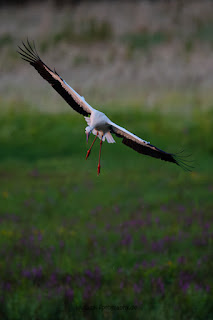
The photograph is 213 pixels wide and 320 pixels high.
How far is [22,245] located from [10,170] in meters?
10.7

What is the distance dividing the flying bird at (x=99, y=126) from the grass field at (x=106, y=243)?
Answer: 0.84 metres

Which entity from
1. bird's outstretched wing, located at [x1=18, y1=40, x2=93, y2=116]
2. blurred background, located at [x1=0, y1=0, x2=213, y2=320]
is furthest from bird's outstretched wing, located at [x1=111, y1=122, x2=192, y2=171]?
blurred background, located at [x1=0, y1=0, x2=213, y2=320]

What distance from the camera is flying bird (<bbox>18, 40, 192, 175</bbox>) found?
4.12ft

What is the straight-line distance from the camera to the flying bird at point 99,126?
1257 millimetres

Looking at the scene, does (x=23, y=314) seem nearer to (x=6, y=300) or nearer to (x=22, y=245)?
(x=6, y=300)

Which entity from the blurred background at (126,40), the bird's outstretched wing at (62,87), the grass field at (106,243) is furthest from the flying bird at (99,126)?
the blurred background at (126,40)

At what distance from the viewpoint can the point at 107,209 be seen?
982cm

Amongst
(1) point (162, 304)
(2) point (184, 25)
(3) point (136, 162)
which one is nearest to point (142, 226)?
(1) point (162, 304)

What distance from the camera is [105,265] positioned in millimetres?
5738

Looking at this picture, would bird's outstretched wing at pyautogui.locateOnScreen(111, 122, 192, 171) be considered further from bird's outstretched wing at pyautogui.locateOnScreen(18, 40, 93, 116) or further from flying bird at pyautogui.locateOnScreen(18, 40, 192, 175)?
bird's outstretched wing at pyautogui.locateOnScreen(18, 40, 93, 116)

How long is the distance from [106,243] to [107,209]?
2927 mm

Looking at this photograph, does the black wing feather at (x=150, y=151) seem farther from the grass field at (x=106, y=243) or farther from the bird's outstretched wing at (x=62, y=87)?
the grass field at (x=106, y=243)

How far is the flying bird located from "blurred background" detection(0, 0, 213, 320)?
97 millimetres

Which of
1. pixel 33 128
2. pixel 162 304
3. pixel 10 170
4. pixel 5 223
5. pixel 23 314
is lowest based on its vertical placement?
pixel 23 314
